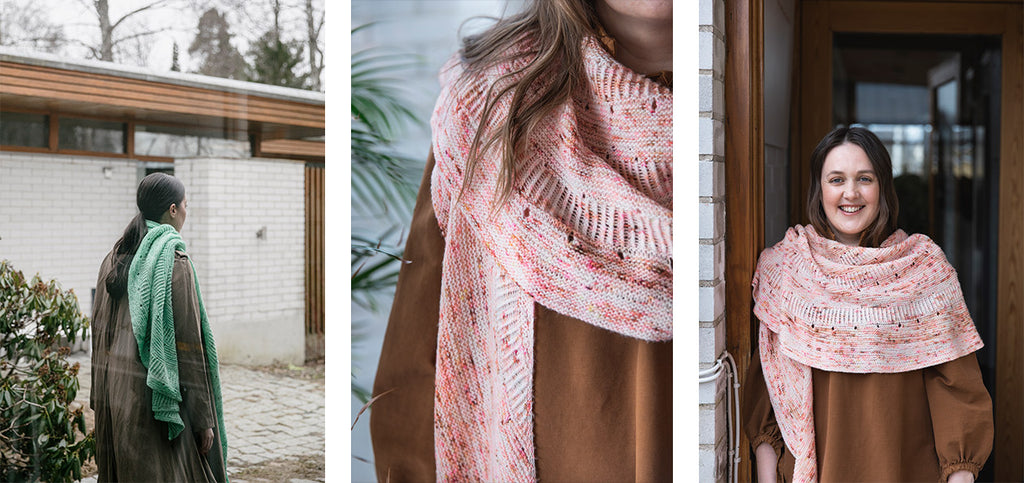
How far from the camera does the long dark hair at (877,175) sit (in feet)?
7.12

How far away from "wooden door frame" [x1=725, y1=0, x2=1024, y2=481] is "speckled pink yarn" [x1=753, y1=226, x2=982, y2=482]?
7cm

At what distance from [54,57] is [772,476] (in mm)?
2432

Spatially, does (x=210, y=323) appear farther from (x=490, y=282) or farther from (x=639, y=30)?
(x=639, y=30)

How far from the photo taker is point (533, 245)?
2.26 meters

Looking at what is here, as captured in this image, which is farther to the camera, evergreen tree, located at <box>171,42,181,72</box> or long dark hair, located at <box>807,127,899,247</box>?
evergreen tree, located at <box>171,42,181,72</box>

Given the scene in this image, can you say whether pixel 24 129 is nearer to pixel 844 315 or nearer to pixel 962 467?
pixel 844 315

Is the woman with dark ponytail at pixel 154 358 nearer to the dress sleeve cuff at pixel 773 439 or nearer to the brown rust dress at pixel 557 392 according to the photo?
the brown rust dress at pixel 557 392

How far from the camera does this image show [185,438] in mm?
2463

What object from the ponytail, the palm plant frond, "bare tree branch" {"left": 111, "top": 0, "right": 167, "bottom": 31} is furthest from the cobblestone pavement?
"bare tree branch" {"left": 111, "top": 0, "right": 167, "bottom": 31}

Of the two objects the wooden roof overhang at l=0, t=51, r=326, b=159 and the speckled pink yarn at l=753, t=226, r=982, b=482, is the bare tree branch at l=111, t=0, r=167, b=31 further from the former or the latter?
the speckled pink yarn at l=753, t=226, r=982, b=482

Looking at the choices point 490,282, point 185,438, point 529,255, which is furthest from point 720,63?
point 185,438

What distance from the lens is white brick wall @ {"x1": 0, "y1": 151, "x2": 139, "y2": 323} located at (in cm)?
240

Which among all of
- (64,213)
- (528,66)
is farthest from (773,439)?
(64,213)

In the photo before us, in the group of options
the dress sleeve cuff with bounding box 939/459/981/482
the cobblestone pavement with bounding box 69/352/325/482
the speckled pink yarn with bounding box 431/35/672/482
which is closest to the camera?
the dress sleeve cuff with bounding box 939/459/981/482
